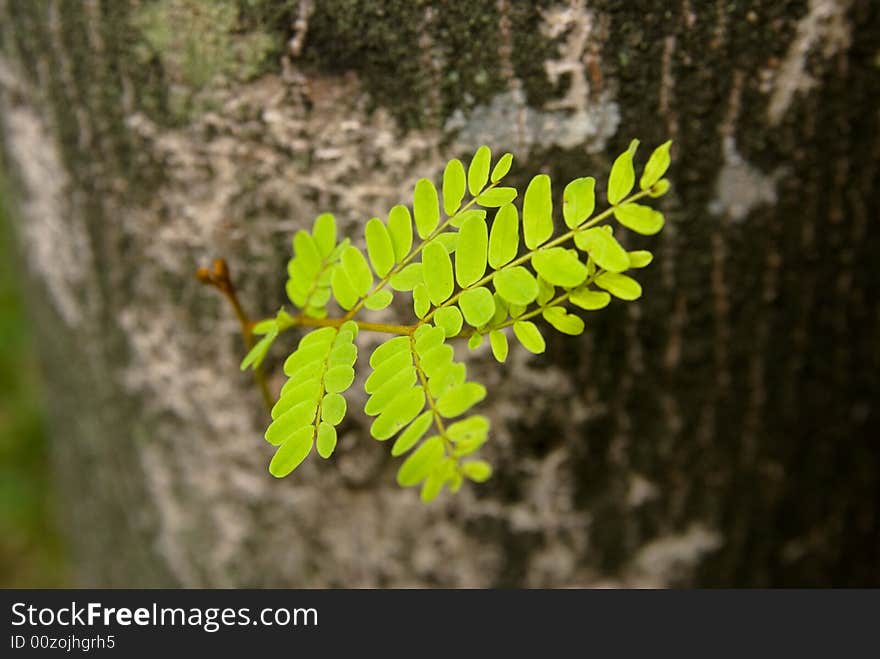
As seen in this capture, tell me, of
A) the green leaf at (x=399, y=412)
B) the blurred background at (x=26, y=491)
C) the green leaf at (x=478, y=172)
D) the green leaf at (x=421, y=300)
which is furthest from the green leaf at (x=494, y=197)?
the blurred background at (x=26, y=491)

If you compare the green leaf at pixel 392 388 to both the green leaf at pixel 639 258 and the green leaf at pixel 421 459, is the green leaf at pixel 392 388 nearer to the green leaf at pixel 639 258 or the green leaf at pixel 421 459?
the green leaf at pixel 421 459

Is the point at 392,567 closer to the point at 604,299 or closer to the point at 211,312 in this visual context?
the point at 211,312

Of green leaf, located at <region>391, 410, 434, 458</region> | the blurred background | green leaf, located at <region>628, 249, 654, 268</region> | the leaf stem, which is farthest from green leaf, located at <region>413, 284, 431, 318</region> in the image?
the blurred background

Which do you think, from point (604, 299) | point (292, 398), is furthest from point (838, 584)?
point (292, 398)

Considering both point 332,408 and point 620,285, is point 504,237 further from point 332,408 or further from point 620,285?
point 332,408

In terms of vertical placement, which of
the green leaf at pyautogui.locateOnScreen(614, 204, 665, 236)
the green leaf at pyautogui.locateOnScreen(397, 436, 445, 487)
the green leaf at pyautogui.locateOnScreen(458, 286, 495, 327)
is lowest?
the green leaf at pyautogui.locateOnScreen(397, 436, 445, 487)

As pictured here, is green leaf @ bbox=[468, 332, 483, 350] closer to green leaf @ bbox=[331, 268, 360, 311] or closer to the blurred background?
green leaf @ bbox=[331, 268, 360, 311]
